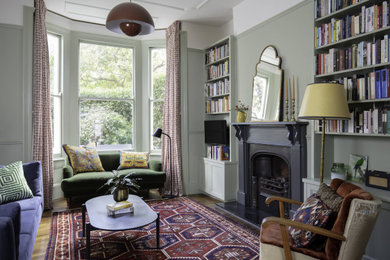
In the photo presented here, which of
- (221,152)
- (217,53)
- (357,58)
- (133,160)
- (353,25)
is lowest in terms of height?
(133,160)

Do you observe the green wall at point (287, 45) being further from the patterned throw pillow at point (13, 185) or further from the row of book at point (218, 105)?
the patterned throw pillow at point (13, 185)

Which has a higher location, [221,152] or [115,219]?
[221,152]

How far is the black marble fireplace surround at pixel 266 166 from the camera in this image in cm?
318

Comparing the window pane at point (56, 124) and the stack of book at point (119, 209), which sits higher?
the window pane at point (56, 124)

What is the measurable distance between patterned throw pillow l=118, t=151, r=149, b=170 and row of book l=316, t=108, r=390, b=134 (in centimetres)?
320

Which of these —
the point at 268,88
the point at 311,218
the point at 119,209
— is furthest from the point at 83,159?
the point at 311,218

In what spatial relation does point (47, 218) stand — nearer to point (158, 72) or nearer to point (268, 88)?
point (158, 72)

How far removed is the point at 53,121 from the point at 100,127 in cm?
82

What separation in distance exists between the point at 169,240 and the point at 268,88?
226cm

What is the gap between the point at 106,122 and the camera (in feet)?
17.4

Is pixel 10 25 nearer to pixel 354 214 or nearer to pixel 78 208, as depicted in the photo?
pixel 78 208

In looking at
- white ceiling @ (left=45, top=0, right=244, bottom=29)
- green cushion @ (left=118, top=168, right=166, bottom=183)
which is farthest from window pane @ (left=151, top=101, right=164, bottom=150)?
white ceiling @ (left=45, top=0, right=244, bottom=29)

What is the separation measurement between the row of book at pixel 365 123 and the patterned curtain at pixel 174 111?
109 inches

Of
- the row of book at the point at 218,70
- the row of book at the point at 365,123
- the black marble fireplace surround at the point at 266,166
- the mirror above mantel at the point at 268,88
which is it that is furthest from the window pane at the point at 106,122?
the row of book at the point at 365,123
